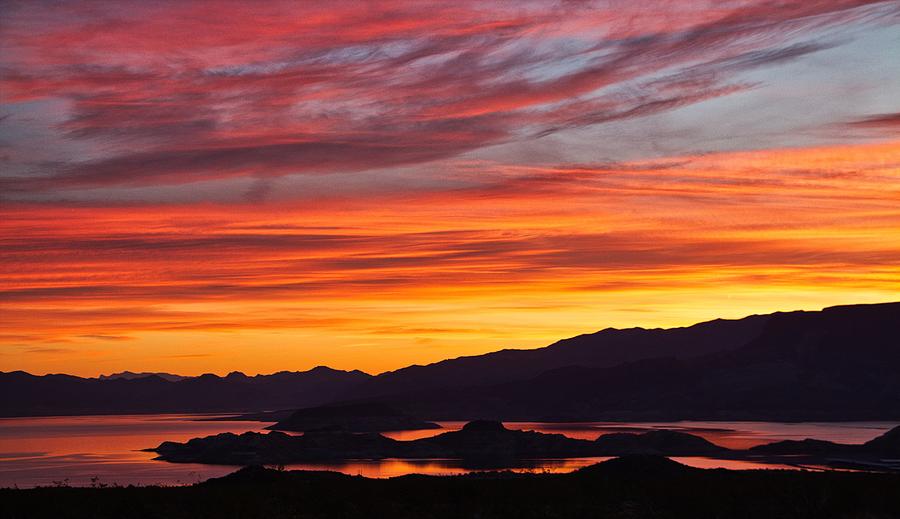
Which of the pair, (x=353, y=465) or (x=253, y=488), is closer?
(x=253, y=488)

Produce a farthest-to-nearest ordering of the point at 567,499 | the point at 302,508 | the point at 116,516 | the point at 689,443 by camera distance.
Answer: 1. the point at 689,443
2. the point at 567,499
3. the point at 302,508
4. the point at 116,516

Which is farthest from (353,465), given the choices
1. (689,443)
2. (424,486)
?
(424,486)

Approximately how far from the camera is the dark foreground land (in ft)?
156

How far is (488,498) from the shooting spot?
52.2m

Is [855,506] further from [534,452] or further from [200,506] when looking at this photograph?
[534,452]

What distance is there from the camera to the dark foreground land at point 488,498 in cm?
4741

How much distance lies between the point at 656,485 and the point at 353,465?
129 m

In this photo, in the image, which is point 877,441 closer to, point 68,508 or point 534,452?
point 534,452

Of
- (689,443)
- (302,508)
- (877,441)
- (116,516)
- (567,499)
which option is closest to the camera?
(116,516)

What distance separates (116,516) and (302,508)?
838 centimetres

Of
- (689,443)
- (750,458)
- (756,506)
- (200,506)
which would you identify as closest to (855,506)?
(756,506)

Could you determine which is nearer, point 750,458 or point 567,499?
point 567,499

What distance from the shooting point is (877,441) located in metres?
178

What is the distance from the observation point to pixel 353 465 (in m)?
180
